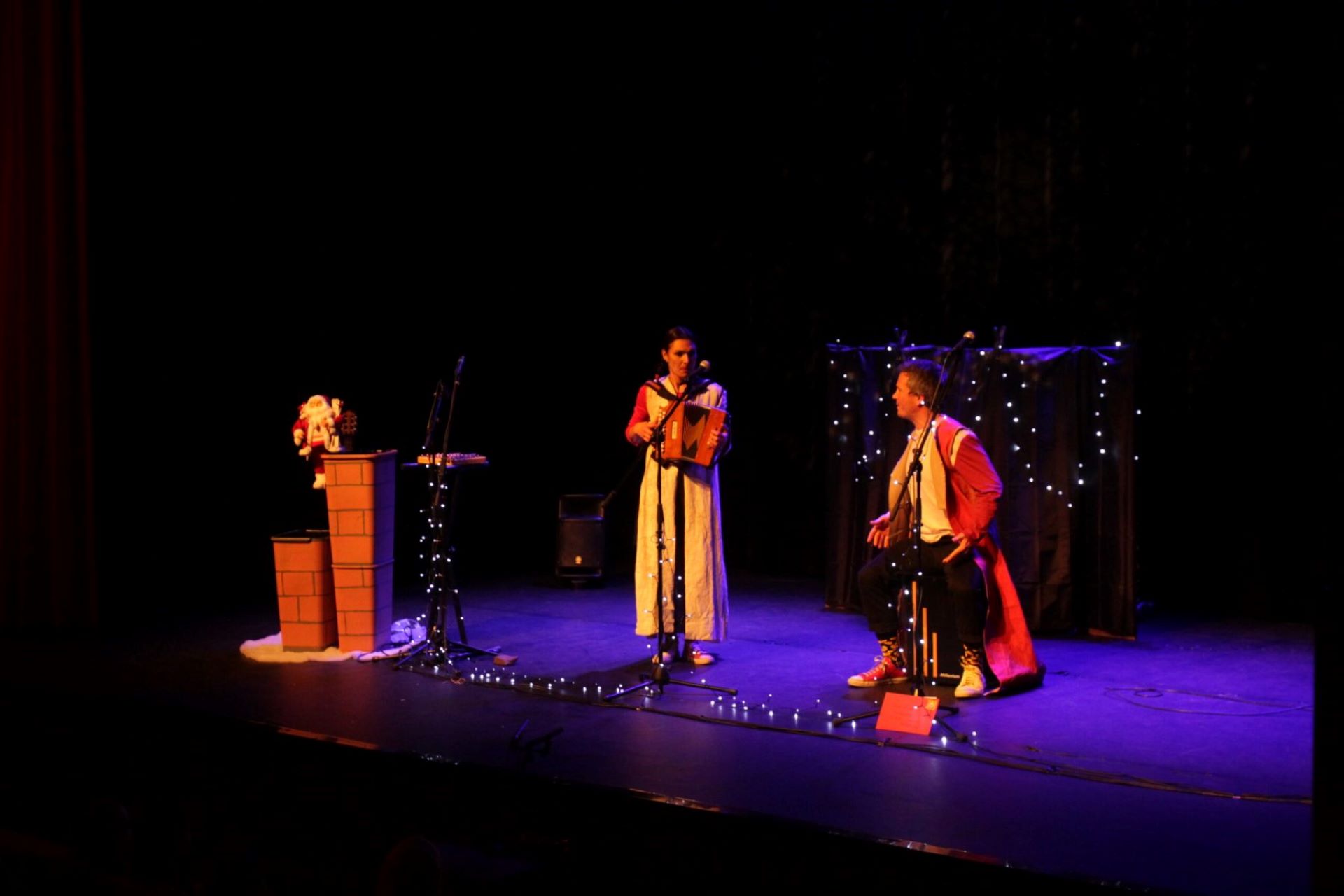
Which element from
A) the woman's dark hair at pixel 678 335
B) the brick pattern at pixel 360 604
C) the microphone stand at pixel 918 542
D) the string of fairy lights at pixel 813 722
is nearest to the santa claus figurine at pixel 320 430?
the brick pattern at pixel 360 604

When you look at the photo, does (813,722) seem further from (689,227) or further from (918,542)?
(689,227)

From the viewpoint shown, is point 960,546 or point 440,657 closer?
point 960,546

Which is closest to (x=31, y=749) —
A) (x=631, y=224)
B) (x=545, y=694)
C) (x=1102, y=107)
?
(x=545, y=694)

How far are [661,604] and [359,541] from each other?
→ 1814 millimetres

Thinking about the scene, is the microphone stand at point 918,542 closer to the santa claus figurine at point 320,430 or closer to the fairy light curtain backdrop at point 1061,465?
the fairy light curtain backdrop at point 1061,465

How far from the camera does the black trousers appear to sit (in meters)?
5.37

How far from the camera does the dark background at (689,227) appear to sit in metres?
7.36

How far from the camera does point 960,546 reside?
210 inches

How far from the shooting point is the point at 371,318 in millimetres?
8945

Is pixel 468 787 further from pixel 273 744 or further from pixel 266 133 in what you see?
pixel 266 133

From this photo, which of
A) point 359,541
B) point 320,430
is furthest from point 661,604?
point 320,430

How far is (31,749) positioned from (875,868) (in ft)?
12.1

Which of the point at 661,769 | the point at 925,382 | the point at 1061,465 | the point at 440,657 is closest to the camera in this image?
the point at 661,769

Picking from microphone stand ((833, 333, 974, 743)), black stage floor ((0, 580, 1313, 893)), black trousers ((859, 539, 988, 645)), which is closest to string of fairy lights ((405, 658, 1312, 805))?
black stage floor ((0, 580, 1313, 893))
